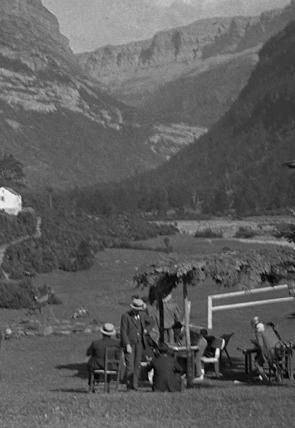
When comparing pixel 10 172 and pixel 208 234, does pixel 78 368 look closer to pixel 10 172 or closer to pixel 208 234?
pixel 208 234

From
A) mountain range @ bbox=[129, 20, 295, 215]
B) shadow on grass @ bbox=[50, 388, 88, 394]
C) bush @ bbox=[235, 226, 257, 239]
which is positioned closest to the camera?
shadow on grass @ bbox=[50, 388, 88, 394]

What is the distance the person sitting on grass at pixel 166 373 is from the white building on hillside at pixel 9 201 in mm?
51945

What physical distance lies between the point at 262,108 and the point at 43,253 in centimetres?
10993

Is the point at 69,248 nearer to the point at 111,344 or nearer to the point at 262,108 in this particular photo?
the point at 111,344

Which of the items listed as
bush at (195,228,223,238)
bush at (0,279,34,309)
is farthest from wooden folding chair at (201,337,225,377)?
bush at (195,228,223,238)

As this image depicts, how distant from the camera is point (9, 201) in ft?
222

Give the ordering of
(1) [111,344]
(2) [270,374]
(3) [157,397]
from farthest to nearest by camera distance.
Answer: (2) [270,374]
(1) [111,344]
(3) [157,397]

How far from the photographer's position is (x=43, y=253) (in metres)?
51.1

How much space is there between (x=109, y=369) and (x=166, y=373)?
0.90 metres

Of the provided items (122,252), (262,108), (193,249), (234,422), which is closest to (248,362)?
(234,422)

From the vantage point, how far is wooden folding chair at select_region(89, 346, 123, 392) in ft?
48.8

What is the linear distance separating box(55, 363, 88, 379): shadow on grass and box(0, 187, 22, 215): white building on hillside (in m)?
47.3

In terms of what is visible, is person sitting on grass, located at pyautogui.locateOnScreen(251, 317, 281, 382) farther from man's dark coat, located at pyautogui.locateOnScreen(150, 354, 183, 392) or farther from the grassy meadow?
man's dark coat, located at pyautogui.locateOnScreen(150, 354, 183, 392)

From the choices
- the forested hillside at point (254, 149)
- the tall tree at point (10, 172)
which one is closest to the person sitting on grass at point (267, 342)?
the tall tree at point (10, 172)
